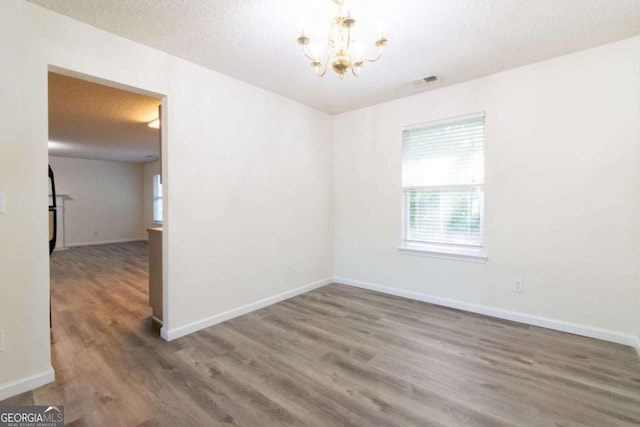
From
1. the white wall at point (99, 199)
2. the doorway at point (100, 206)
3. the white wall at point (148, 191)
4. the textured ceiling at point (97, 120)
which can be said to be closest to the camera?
the doorway at point (100, 206)

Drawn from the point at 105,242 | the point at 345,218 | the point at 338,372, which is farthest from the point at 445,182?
the point at 105,242

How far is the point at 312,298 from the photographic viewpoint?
371 centimetres

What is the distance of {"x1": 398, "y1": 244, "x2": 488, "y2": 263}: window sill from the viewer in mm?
3159

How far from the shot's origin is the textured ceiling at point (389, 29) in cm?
195

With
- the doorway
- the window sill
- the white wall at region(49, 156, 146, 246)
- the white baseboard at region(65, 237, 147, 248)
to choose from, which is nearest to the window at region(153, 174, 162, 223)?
the doorway

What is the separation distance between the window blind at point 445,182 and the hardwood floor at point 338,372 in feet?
3.04

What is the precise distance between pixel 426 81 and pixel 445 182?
1124 mm

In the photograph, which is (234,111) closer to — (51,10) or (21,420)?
(51,10)

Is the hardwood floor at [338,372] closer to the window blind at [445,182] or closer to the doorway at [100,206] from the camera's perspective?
the doorway at [100,206]

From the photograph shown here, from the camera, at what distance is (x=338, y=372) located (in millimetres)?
2092

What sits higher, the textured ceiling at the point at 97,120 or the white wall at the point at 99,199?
the textured ceiling at the point at 97,120

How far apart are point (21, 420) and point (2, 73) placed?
6.54 ft

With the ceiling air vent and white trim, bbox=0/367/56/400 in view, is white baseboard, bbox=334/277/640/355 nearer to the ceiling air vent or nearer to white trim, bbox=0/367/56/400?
the ceiling air vent

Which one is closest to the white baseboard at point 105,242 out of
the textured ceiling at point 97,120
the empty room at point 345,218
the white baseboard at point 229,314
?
the textured ceiling at point 97,120
